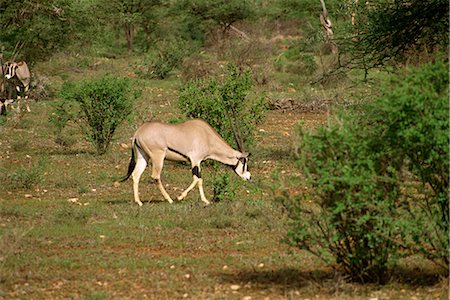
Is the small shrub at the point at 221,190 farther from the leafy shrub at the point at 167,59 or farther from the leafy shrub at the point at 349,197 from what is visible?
the leafy shrub at the point at 167,59

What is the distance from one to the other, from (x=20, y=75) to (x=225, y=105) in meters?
9.30

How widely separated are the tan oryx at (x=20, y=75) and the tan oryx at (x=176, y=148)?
412 inches

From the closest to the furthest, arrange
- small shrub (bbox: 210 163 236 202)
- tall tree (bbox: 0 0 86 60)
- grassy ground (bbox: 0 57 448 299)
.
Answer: grassy ground (bbox: 0 57 448 299)
small shrub (bbox: 210 163 236 202)
tall tree (bbox: 0 0 86 60)

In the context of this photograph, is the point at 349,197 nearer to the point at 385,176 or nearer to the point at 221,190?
the point at 385,176

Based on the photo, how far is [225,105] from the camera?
A: 15.4 meters

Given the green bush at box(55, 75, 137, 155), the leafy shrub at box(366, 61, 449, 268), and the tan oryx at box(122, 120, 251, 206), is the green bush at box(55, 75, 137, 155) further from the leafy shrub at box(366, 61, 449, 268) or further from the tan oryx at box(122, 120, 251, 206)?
the leafy shrub at box(366, 61, 449, 268)

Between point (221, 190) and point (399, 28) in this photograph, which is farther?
point (399, 28)

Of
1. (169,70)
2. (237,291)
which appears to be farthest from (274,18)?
(237,291)

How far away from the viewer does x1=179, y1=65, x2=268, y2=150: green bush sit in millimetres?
15414

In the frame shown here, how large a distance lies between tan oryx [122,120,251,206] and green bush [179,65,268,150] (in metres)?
1.80

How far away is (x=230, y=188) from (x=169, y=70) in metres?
16.4

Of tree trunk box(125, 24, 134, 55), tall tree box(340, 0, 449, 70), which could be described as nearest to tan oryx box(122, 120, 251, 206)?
tall tree box(340, 0, 449, 70)

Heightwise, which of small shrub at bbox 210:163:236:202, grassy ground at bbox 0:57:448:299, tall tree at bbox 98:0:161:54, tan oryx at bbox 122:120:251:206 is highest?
tall tree at bbox 98:0:161:54

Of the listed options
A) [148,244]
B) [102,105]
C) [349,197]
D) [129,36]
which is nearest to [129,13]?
[129,36]
